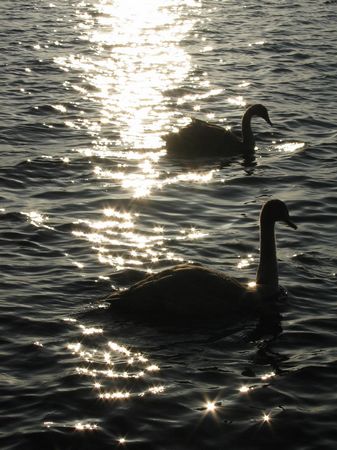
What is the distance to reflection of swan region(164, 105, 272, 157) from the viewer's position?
2248 cm

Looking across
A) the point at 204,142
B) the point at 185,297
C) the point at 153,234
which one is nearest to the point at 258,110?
the point at 204,142

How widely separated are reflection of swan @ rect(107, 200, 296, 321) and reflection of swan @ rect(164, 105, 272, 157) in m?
8.67

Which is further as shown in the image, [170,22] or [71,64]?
[170,22]

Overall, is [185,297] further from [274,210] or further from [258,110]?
[258,110]

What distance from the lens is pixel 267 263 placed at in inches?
576

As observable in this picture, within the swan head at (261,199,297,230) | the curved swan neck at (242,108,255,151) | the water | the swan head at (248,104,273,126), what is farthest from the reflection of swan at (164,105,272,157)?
the swan head at (261,199,297,230)

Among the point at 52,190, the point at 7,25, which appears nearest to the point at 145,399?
the point at 52,190

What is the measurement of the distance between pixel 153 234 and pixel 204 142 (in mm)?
5851

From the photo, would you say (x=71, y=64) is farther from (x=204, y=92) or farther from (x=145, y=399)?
(x=145, y=399)

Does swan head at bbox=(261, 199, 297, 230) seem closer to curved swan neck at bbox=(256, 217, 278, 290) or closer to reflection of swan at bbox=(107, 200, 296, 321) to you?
curved swan neck at bbox=(256, 217, 278, 290)

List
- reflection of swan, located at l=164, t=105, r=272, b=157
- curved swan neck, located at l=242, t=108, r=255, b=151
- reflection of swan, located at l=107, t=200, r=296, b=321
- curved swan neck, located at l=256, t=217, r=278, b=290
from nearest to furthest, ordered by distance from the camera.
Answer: reflection of swan, located at l=107, t=200, r=296, b=321
curved swan neck, located at l=256, t=217, r=278, b=290
reflection of swan, located at l=164, t=105, r=272, b=157
curved swan neck, located at l=242, t=108, r=255, b=151

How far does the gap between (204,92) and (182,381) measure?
17.3m

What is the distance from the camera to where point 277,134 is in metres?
24.6

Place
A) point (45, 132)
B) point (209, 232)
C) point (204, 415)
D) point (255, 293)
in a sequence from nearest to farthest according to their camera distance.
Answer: point (204, 415) → point (255, 293) → point (209, 232) → point (45, 132)
